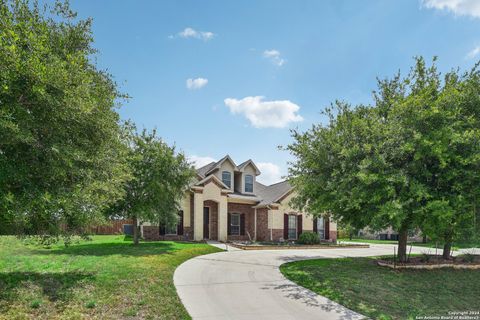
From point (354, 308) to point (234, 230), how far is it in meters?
19.0

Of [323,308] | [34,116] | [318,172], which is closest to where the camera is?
[34,116]

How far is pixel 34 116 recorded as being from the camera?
7.99 meters

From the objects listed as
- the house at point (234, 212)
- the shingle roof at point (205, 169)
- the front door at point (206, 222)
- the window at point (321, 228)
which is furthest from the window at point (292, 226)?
the shingle roof at point (205, 169)

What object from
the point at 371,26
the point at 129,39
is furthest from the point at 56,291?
the point at 371,26

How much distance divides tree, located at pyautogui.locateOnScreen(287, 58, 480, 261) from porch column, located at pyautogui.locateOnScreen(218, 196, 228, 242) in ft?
40.3

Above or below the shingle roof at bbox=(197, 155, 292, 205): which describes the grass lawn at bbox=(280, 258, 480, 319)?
below

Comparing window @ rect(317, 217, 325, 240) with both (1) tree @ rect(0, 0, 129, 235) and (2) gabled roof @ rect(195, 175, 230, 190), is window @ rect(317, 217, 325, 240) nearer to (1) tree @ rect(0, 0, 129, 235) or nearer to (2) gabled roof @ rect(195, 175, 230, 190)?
(2) gabled roof @ rect(195, 175, 230, 190)

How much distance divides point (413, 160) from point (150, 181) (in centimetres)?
1258

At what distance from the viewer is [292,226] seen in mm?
28203

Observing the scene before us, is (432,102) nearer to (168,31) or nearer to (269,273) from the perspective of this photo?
(269,273)

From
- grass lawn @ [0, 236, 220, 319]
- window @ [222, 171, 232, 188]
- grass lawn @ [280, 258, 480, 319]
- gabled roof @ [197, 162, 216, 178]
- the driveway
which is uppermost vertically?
gabled roof @ [197, 162, 216, 178]

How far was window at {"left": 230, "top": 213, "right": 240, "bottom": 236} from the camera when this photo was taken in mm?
27203

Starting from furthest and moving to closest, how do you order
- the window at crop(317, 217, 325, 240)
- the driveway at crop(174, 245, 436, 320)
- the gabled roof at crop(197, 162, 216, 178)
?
the window at crop(317, 217, 325, 240)
the gabled roof at crop(197, 162, 216, 178)
the driveway at crop(174, 245, 436, 320)

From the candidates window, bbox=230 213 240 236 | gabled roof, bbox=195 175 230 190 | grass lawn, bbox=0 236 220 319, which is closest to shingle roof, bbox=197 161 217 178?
gabled roof, bbox=195 175 230 190
